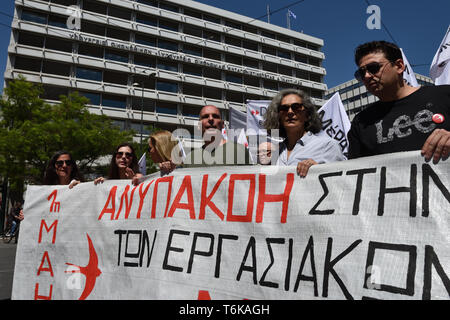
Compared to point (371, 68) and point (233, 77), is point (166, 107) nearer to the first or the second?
point (233, 77)

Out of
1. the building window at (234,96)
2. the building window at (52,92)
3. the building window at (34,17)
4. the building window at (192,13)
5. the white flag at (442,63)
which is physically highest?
the building window at (192,13)

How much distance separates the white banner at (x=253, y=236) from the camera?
152 centimetres

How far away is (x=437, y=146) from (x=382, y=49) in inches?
31.0

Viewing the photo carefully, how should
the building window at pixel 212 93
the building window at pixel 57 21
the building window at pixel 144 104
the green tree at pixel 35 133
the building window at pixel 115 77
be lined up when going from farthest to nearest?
the building window at pixel 212 93 < the building window at pixel 144 104 < the building window at pixel 115 77 < the building window at pixel 57 21 < the green tree at pixel 35 133

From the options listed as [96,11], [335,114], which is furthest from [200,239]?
[96,11]

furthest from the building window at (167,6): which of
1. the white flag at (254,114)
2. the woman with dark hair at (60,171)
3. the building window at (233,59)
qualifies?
the woman with dark hair at (60,171)

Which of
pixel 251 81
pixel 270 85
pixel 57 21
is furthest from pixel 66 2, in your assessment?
pixel 270 85

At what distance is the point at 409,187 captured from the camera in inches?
63.2

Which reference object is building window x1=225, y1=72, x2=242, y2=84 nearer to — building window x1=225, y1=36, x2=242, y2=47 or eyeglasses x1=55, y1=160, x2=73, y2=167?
building window x1=225, y1=36, x2=242, y2=47

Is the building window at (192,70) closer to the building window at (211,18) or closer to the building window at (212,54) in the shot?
the building window at (212,54)

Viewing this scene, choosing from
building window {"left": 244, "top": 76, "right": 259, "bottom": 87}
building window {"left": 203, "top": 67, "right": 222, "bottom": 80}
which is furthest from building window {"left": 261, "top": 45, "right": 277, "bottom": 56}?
building window {"left": 203, "top": 67, "right": 222, "bottom": 80}

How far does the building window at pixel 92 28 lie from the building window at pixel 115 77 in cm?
385

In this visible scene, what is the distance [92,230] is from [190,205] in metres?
0.97

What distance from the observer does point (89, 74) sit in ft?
95.6
